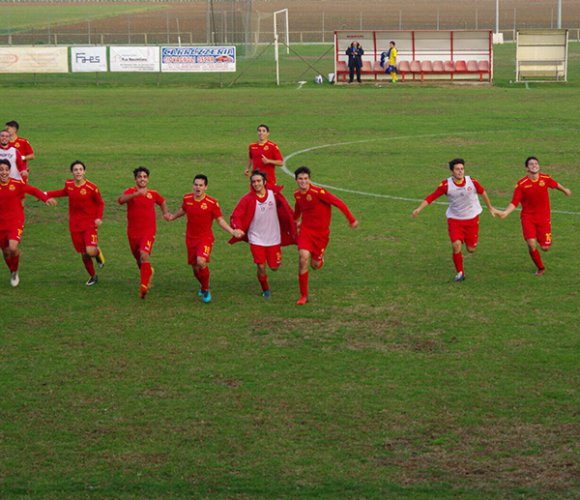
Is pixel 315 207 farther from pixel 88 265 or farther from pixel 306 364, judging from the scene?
pixel 88 265

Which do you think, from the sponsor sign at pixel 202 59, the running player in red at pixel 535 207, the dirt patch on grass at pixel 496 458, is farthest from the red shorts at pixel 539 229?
the sponsor sign at pixel 202 59

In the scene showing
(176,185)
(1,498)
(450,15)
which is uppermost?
(450,15)

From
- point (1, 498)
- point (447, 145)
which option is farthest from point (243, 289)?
point (447, 145)

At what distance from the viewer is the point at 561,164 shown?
29.0 metres

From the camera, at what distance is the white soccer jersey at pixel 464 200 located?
17.5 meters

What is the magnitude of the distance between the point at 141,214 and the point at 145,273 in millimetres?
957

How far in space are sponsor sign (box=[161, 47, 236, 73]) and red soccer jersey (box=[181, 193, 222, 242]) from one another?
41133 mm

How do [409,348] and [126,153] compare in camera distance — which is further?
[126,153]

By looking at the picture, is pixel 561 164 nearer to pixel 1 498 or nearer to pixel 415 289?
Answer: pixel 415 289

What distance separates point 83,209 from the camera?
1727 cm

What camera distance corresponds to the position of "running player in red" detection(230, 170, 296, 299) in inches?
643

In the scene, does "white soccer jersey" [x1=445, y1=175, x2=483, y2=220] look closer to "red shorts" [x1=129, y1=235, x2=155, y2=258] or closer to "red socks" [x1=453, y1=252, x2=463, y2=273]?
"red socks" [x1=453, y1=252, x2=463, y2=273]

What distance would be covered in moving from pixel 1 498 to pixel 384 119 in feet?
105

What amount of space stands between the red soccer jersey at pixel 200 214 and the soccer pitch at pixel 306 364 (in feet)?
3.53
